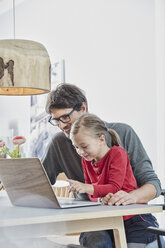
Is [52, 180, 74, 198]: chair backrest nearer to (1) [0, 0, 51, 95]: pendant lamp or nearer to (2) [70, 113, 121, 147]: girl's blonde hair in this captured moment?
(2) [70, 113, 121, 147]: girl's blonde hair

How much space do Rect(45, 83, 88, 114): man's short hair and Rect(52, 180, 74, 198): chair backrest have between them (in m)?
1.07

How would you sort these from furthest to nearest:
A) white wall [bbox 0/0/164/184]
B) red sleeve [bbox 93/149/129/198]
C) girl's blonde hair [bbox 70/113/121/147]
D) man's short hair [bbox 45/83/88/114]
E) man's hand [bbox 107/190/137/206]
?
white wall [bbox 0/0/164/184], man's short hair [bbox 45/83/88/114], girl's blonde hair [bbox 70/113/121/147], red sleeve [bbox 93/149/129/198], man's hand [bbox 107/190/137/206]

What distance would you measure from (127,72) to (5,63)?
145cm

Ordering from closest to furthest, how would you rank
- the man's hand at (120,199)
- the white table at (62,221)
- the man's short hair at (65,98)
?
the white table at (62,221) < the man's hand at (120,199) < the man's short hair at (65,98)

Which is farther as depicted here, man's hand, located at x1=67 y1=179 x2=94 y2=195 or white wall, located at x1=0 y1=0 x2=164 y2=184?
white wall, located at x1=0 y1=0 x2=164 y2=184

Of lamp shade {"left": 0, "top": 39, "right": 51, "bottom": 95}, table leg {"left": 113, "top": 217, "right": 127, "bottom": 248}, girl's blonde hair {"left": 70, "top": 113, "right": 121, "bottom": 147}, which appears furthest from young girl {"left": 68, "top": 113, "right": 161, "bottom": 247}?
lamp shade {"left": 0, "top": 39, "right": 51, "bottom": 95}

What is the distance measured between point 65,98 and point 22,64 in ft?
0.91

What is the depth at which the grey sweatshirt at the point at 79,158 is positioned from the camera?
1304 millimetres

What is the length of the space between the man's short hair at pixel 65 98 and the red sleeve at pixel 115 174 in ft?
0.94

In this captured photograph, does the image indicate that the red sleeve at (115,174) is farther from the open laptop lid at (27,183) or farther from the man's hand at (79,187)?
the open laptop lid at (27,183)

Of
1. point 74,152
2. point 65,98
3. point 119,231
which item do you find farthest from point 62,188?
point 119,231

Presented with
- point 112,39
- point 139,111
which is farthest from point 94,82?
point 139,111

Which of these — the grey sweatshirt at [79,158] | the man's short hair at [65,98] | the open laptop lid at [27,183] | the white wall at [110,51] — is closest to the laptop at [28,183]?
the open laptop lid at [27,183]

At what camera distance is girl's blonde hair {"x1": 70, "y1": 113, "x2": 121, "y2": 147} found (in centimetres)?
127
